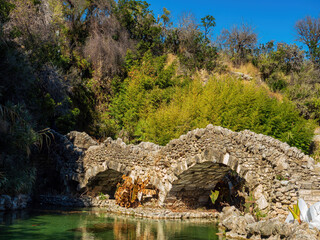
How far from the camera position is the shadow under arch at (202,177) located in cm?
1115

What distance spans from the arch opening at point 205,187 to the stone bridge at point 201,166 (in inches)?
1.5

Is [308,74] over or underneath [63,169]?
over

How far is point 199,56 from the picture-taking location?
32688 mm

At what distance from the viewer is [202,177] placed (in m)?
13.5

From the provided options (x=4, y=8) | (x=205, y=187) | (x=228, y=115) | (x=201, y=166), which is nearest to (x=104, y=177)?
(x=205, y=187)

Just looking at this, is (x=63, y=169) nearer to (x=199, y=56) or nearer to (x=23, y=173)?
(x=23, y=173)

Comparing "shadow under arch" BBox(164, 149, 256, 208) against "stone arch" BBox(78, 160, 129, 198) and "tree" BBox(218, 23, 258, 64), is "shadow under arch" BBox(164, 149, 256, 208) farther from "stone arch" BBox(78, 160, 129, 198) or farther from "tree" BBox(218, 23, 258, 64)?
"tree" BBox(218, 23, 258, 64)

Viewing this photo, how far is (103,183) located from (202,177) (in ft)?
20.1

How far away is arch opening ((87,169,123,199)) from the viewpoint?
1670 cm

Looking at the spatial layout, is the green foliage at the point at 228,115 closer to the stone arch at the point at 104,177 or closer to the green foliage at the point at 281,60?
the stone arch at the point at 104,177

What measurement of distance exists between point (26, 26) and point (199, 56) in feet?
61.1

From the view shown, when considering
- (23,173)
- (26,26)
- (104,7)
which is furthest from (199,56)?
(23,173)

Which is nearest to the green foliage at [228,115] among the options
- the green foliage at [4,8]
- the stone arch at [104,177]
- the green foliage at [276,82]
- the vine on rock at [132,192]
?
the stone arch at [104,177]

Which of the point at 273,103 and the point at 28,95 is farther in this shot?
the point at 273,103
